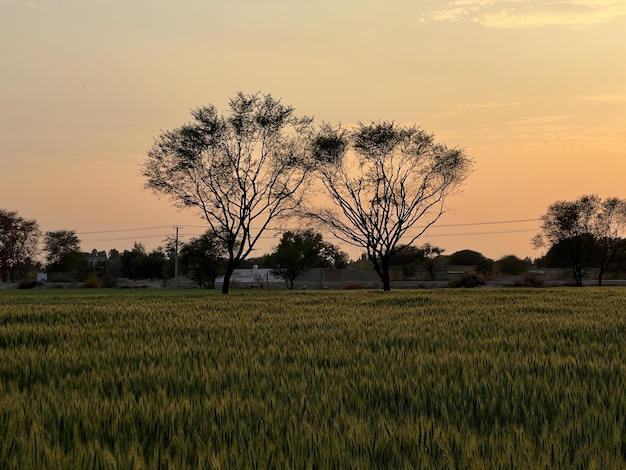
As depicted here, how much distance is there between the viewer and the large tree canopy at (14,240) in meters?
108

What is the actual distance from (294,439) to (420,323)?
8788mm

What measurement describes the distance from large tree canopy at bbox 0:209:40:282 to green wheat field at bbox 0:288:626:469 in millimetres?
110787

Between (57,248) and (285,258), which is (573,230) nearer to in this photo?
(285,258)

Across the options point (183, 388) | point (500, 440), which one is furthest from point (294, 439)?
point (183, 388)

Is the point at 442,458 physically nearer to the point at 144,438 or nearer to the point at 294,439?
the point at 294,439

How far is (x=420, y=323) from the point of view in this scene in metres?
11.9

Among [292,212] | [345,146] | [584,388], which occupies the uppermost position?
[345,146]

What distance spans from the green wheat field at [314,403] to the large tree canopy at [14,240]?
110787 mm

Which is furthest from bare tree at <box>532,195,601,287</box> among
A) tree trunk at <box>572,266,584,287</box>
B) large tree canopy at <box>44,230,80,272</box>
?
large tree canopy at <box>44,230,80,272</box>

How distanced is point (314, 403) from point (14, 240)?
119 metres

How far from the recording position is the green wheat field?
3.18m

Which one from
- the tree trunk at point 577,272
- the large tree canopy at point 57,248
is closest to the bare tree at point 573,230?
the tree trunk at point 577,272

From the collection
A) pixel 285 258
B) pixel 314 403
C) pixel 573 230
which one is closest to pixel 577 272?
pixel 573 230

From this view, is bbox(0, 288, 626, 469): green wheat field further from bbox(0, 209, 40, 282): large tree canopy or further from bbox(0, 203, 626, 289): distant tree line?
bbox(0, 209, 40, 282): large tree canopy
